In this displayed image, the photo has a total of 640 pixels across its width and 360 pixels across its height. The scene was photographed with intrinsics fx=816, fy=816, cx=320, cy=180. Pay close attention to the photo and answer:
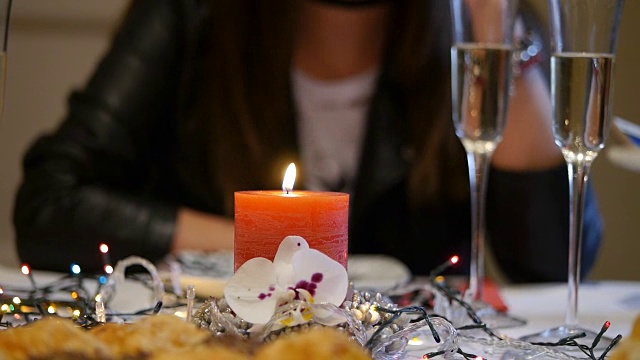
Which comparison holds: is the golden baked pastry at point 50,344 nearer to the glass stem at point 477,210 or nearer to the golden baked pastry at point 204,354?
the golden baked pastry at point 204,354

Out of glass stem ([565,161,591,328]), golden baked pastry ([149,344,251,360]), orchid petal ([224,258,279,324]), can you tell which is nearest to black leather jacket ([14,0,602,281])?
glass stem ([565,161,591,328])

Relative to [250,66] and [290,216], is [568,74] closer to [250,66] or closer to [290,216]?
[290,216]

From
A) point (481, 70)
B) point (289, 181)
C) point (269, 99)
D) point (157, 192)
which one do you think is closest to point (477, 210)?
point (481, 70)

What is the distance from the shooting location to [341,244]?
544 millimetres

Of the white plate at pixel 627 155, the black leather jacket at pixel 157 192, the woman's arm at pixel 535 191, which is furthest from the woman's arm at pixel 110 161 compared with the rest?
the white plate at pixel 627 155

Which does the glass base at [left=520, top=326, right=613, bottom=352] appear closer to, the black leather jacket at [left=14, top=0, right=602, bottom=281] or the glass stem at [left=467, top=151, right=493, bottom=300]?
the glass stem at [left=467, top=151, right=493, bottom=300]

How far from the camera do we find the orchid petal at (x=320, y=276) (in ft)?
1.60

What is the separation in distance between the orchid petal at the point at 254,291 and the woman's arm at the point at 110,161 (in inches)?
29.6

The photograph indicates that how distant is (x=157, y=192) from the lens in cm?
154

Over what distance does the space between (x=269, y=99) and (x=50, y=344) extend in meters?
1.11

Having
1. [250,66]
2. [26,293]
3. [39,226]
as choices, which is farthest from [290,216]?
[250,66]

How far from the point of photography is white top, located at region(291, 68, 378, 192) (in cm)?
150

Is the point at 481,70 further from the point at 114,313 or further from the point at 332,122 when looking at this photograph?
the point at 332,122

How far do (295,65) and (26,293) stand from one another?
0.91 metres
